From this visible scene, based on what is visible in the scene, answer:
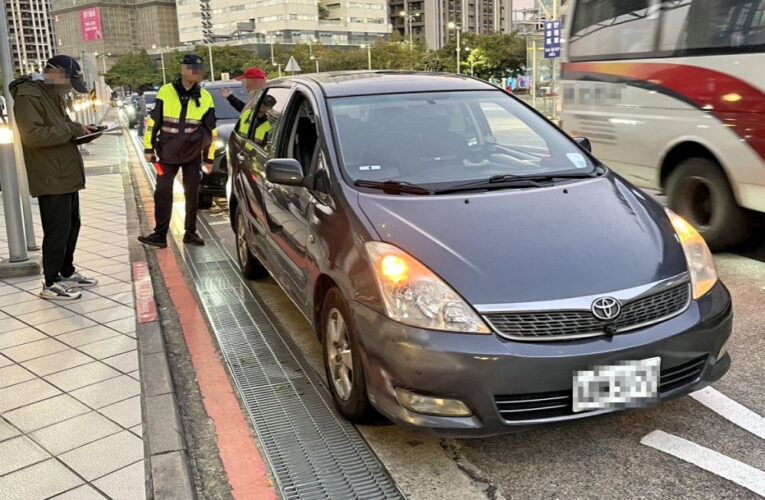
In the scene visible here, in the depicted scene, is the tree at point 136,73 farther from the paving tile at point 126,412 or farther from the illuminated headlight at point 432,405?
the illuminated headlight at point 432,405

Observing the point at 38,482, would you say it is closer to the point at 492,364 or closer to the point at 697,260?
the point at 492,364

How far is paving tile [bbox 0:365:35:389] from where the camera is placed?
4.00m

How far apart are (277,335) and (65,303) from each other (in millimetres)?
1774

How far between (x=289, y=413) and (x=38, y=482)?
1.20 m

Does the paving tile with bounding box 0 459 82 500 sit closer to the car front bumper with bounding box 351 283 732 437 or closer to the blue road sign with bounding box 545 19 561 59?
the car front bumper with bounding box 351 283 732 437

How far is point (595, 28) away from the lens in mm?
7715

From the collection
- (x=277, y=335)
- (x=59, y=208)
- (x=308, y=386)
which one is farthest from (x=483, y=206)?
(x=59, y=208)

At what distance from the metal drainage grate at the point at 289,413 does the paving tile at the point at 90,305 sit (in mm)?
720

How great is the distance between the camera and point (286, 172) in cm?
392

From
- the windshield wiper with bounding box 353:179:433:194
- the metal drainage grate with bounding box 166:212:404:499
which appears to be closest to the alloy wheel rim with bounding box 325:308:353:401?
the metal drainage grate with bounding box 166:212:404:499


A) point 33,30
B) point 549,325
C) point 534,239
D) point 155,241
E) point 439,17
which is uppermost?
point 33,30

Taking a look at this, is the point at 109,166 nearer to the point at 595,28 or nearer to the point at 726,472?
the point at 595,28

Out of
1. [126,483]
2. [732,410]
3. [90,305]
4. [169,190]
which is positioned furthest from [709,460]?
[169,190]

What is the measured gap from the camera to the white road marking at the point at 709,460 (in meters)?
2.88
